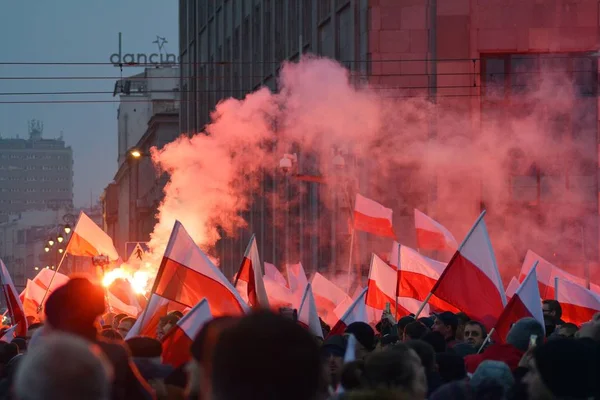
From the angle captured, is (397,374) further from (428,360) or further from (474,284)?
(474,284)

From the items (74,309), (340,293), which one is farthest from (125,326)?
(74,309)

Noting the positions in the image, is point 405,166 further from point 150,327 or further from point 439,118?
point 150,327

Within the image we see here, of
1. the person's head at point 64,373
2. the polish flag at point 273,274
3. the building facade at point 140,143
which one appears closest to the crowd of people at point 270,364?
the person's head at point 64,373

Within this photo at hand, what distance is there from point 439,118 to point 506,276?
3.67 meters

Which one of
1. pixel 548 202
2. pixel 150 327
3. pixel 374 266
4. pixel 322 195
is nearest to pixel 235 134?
pixel 322 195

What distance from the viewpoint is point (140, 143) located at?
8606cm

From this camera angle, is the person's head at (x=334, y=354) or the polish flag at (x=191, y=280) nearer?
the person's head at (x=334, y=354)

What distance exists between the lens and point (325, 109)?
28328mm

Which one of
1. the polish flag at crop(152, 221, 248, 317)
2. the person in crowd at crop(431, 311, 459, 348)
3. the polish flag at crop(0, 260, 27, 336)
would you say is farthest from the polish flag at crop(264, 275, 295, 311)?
the person in crowd at crop(431, 311, 459, 348)

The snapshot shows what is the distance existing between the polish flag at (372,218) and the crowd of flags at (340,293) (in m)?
1.51

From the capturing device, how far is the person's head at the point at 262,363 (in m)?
3.34

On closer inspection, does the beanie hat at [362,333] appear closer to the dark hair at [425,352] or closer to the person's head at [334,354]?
the person's head at [334,354]

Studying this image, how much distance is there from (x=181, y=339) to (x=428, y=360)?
8.39 feet

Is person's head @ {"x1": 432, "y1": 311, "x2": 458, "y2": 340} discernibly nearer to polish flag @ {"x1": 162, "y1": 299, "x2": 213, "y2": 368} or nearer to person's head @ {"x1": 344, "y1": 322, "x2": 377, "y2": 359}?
person's head @ {"x1": 344, "y1": 322, "x2": 377, "y2": 359}
